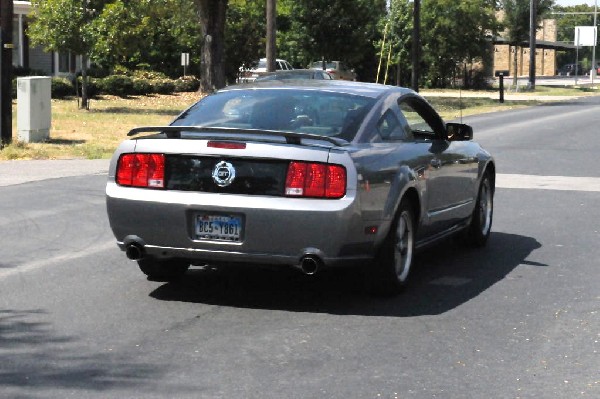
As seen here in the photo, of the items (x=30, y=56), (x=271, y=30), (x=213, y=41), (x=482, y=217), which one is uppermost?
(x=271, y=30)

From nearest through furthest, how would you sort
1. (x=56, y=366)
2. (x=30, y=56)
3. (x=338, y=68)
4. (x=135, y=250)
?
(x=56, y=366) < (x=135, y=250) < (x=30, y=56) < (x=338, y=68)

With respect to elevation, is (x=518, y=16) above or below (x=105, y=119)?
above

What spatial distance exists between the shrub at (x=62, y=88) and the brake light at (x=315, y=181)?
36394mm

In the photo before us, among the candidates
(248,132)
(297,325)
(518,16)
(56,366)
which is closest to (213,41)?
(248,132)

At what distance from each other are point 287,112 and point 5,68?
14.4 meters

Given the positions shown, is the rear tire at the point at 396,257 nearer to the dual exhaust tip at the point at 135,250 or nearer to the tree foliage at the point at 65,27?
the dual exhaust tip at the point at 135,250

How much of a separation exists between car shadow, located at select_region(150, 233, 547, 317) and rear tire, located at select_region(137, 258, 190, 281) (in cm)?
8

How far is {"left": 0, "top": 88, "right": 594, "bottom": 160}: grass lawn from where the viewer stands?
851 inches

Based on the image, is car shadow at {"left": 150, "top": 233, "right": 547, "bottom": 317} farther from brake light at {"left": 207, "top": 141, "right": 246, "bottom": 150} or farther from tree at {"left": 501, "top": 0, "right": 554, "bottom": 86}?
tree at {"left": 501, "top": 0, "right": 554, "bottom": 86}

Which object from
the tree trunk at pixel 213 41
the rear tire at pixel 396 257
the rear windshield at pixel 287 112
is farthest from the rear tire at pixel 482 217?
the tree trunk at pixel 213 41

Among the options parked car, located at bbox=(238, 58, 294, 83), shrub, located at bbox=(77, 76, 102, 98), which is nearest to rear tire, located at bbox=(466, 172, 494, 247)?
shrub, located at bbox=(77, 76, 102, 98)

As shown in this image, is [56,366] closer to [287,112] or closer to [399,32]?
[287,112]

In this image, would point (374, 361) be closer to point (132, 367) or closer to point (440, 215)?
point (132, 367)

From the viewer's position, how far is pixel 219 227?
7.91 m
